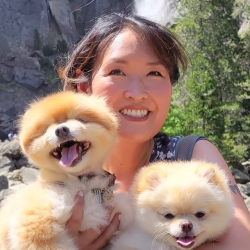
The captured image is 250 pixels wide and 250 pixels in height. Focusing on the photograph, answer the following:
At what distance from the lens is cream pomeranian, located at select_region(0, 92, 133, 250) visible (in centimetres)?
151

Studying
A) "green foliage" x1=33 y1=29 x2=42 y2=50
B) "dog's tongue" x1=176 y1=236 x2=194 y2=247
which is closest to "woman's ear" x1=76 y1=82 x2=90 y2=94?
"dog's tongue" x1=176 y1=236 x2=194 y2=247

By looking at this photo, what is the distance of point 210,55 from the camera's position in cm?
1178

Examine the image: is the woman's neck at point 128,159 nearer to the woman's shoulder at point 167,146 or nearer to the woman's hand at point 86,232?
the woman's shoulder at point 167,146

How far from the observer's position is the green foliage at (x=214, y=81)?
961 centimetres

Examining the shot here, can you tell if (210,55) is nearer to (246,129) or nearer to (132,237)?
(246,129)

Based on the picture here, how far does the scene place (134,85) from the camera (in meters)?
2.08

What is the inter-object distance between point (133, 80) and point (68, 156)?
0.69m

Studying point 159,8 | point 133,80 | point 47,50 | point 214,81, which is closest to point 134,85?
point 133,80

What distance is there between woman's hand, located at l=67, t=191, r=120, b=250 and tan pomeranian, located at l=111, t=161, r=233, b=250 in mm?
53

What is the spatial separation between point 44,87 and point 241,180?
25.2m

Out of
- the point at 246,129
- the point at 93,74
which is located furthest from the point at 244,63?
the point at 93,74

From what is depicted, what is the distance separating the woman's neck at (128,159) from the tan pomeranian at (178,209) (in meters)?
0.61

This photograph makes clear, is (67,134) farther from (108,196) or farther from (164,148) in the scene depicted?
(164,148)

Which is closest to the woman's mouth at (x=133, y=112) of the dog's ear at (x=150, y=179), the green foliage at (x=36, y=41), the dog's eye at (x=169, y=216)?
the dog's ear at (x=150, y=179)
